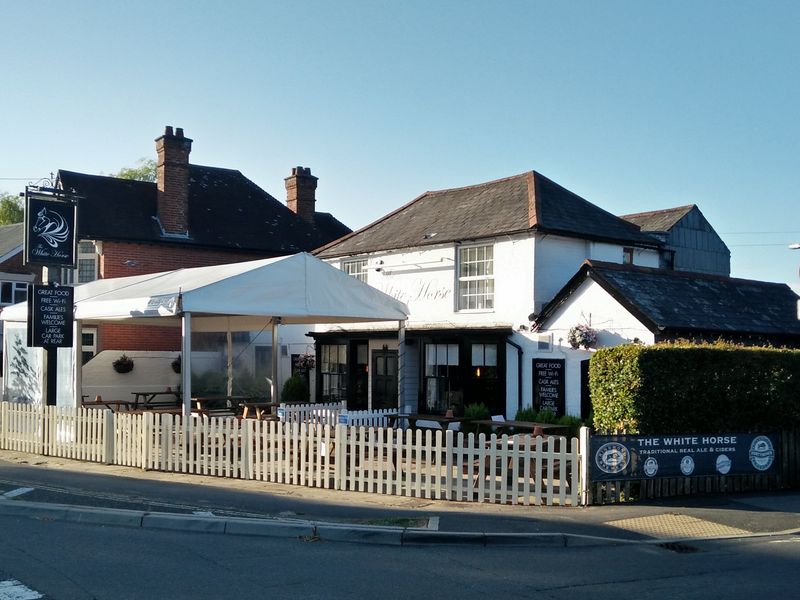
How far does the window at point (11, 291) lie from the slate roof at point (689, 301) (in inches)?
1091

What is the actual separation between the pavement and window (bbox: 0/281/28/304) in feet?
88.3

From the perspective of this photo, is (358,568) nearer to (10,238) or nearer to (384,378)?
(384,378)

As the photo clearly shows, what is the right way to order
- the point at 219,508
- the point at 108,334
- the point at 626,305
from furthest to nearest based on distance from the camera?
the point at 108,334, the point at 626,305, the point at 219,508

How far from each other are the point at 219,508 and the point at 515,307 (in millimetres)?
10347

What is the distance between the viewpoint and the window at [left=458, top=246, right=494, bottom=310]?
2065cm

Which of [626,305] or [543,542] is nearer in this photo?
[543,542]

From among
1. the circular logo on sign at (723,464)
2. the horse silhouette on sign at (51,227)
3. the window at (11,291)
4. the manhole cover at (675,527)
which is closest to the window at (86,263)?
the window at (11,291)

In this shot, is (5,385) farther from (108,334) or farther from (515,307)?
(515,307)

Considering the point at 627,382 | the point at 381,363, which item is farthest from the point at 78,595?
the point at 381,363

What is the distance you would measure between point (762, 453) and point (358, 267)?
533 inches

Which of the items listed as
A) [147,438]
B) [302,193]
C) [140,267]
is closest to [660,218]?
[302,193]

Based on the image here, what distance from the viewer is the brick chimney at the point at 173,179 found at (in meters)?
29.0

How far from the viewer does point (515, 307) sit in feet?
64.8

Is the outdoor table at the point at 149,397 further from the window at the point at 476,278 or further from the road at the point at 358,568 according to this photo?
the road at the point at 358,568
